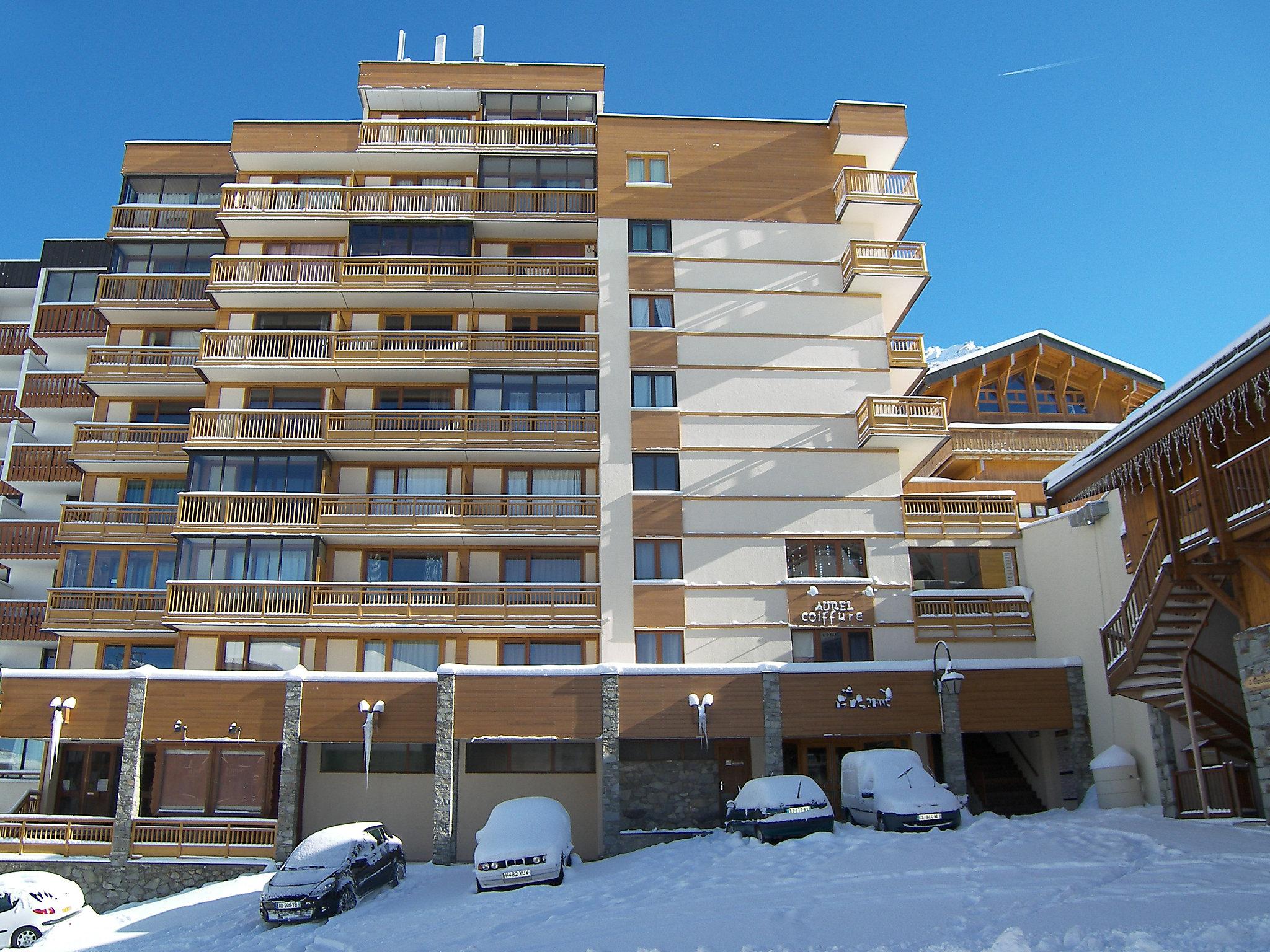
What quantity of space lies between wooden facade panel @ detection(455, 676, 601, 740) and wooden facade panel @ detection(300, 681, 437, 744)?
3.07 ft

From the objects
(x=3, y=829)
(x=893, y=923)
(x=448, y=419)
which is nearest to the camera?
(x=893, y=923)

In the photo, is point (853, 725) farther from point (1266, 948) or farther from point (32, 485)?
point (32, 485)

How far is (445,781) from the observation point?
26.1 m

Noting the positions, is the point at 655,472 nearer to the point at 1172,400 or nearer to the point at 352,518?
the point at 352,518

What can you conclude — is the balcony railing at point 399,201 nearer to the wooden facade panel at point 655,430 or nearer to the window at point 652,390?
the window at point 652,390

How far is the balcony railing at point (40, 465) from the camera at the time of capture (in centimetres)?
3803

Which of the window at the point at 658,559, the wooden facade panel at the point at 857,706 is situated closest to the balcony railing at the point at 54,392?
the window at the point at 658,559

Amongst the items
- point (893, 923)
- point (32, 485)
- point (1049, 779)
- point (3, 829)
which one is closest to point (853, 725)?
point (1049, 779)

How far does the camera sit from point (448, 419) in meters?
32.9

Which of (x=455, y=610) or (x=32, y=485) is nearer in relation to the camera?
(x=455, y=610)

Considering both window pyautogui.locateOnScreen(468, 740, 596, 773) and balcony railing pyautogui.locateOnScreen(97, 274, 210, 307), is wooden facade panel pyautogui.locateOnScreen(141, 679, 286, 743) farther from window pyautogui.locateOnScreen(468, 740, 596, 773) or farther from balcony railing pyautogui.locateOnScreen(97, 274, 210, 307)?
balcony railing pyautogui.locateOnScreen(97, 274, 210, 307)

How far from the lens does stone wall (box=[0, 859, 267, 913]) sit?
83.6 ft

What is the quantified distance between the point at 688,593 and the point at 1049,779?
11147mm

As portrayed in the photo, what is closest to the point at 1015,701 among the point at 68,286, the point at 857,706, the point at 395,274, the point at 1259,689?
the point at 857,706
